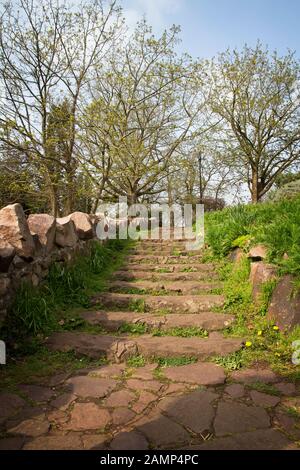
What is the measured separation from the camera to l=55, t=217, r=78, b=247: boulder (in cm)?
493

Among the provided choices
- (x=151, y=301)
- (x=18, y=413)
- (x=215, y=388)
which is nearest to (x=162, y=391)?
(x=215, y=388)

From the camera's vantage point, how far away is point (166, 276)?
18.6ft

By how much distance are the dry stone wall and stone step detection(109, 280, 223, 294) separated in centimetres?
91

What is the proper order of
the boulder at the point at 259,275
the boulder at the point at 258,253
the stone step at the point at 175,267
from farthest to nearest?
the stone step at the point at 175,267
the boulder at the point at 258,253
the boulder at the point at 259,275

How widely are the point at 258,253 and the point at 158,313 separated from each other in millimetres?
1520

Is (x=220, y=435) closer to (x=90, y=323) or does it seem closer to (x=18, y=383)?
(x=18, y=383)

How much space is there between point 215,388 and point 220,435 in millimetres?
595

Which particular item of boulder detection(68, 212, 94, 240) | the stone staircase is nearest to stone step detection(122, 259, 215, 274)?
the stone staircase

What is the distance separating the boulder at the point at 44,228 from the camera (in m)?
4.39

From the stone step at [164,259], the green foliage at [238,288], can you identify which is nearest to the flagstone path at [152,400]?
the green foliage at [238,288]

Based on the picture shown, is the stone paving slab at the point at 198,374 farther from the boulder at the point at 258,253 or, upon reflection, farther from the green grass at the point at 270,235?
the boulder at the point at 258,253

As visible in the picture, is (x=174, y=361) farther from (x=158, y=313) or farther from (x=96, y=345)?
(x=158, y=313)

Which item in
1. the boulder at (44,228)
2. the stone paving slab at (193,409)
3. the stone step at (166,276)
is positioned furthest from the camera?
the stone step at (166,276)

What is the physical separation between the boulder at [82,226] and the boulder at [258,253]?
298 centimetres
